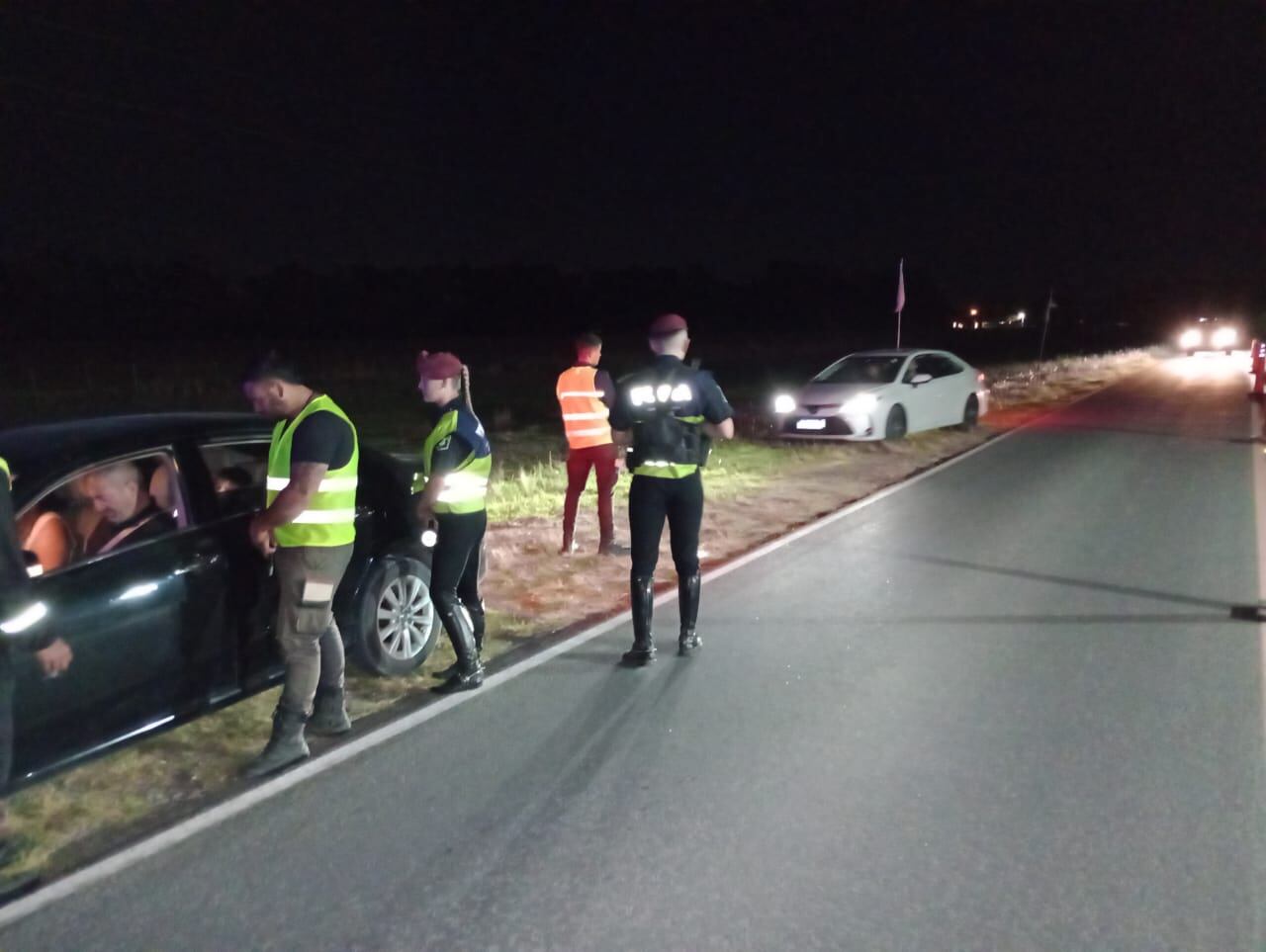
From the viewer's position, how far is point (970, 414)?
19.3 m

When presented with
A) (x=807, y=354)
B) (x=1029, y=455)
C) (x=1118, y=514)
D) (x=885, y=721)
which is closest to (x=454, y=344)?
(x=807, y=354)

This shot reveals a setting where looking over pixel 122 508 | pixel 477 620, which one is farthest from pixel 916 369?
pixel 122 508

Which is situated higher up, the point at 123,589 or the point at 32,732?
the point at 123,589

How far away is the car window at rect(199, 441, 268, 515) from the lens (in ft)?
16.0

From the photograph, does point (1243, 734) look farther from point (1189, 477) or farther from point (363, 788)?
point (1189, 477)

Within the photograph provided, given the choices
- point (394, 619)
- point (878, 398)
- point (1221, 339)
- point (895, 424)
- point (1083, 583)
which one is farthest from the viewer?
point (1221, 339)

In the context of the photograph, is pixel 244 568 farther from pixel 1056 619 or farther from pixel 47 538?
pixel 1056 619

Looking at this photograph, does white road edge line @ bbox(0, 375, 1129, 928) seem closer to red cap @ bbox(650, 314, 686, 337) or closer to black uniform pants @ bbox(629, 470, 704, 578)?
black uniform pants @ bbox(629, 470, 704, 578)

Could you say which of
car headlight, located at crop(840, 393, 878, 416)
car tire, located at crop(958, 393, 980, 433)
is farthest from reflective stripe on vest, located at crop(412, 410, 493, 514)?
car tire, located at crop(958, 393, 980, 433)

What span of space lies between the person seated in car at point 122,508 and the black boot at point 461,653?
1.55m

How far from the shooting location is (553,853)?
153 inches

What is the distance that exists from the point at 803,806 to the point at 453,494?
7.65ft

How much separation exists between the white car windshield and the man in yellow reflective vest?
13483 mm

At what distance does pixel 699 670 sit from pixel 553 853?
7.41 ft
